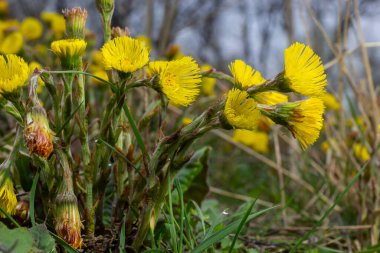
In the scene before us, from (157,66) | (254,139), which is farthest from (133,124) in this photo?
(254,139)

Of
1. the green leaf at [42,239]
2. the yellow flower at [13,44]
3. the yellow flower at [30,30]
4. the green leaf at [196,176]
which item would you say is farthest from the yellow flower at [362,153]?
the yellow flower at [30,30]

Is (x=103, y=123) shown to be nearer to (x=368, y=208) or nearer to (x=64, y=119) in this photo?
(x=64, y=119)

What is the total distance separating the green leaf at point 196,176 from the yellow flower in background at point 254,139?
1.62 m

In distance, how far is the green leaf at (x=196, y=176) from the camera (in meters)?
1.74

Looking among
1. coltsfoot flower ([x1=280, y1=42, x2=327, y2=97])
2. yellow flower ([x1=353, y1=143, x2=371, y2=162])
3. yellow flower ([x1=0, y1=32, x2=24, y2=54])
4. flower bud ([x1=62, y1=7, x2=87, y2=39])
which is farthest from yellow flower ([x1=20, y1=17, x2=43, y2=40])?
coltsfoot flower ([x1=280, y1=42, x2=327, y2=97])

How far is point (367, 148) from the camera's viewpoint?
221 centimetres

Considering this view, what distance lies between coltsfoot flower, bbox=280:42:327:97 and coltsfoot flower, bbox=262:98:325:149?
32 mm

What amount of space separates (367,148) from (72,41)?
4.70 feet

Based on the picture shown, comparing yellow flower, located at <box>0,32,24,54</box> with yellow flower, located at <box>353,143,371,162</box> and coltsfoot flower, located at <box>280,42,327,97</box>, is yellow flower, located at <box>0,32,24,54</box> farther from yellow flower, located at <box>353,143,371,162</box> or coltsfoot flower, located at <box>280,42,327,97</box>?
coltsfoot flower, located at <box>280,42,327,97</box>

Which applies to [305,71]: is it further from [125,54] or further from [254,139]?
[254,139]

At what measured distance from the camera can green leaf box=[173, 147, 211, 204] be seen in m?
1.74

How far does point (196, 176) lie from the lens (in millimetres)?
1770

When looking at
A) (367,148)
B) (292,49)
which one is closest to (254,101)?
(292,49)

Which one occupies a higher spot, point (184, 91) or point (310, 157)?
point (184, 91)
